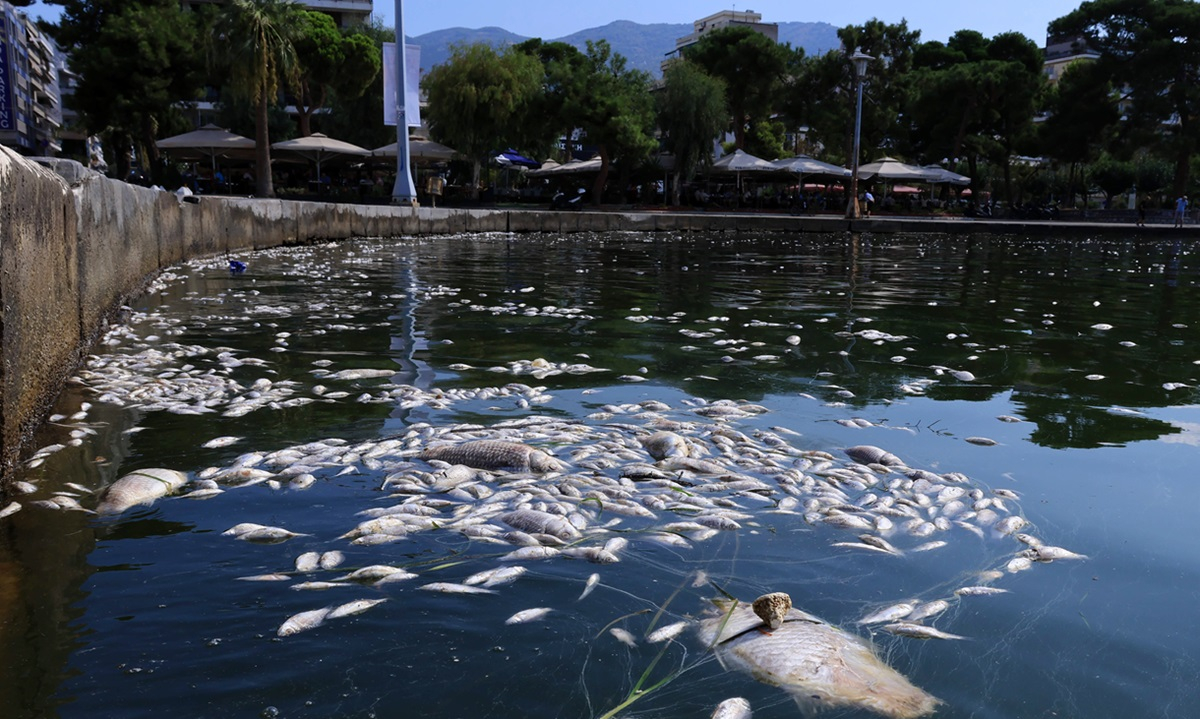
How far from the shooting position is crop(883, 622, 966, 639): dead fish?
2.50 m

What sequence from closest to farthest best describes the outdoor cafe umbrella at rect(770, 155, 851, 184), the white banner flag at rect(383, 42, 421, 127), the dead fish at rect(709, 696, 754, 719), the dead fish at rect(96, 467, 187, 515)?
the dead fish at rect(709, 696, 754, 719) < the dead fish at rect(96, 467, 187, 515) < the white banner flag at rect(383, 42, 421, 127) < the outdoor cafe umbrella at rect(770, 155, 851, 184)

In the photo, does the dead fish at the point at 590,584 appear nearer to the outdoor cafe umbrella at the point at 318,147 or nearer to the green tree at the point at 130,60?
the outdoor cafe umbrella at the point at 318,147

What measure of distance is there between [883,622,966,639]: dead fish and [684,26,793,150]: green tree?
172ft

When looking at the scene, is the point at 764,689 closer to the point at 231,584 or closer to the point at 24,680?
the point at 231,584

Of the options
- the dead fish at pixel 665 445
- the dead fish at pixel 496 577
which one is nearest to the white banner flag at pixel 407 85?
the dead fish at pixel 665 445

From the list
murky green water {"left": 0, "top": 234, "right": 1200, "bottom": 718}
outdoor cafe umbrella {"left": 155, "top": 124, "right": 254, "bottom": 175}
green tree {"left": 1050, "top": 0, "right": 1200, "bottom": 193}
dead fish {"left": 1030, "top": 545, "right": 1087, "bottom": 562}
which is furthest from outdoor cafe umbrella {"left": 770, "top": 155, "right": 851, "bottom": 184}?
dead fish {"left": 1030, "top": 545, "right": 1087, "bottom": 562}

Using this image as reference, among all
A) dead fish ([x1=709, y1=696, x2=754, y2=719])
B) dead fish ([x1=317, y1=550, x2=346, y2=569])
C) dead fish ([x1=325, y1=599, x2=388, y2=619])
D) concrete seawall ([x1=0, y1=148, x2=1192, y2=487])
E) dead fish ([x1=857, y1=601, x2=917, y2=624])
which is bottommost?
dead fish ([x1=709, y1=696, x2=754, y2=719])

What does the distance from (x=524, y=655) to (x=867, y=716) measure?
0.84 m

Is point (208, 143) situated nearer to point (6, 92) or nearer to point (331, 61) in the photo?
point (6, 92)

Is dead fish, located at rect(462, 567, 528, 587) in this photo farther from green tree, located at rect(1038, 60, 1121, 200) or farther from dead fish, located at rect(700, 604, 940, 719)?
green tree, located at rect(1038, 60, 1121, 200)

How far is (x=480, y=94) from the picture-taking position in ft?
126

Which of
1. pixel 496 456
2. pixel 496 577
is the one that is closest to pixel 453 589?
pixel 496 577

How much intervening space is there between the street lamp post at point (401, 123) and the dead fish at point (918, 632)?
74.9 ft

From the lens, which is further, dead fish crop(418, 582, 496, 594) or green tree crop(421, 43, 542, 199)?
green tree crop(421, 43, 542, 199)
